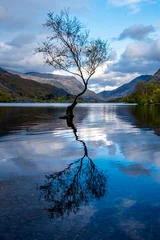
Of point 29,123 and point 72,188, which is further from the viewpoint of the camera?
point 29,123

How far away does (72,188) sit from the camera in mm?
9469

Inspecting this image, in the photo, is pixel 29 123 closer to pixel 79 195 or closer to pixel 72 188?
pixel 72 188

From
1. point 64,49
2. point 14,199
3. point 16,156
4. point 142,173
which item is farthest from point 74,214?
point 64,49

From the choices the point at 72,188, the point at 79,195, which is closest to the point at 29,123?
the point at 72,188

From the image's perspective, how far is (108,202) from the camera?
8.34m

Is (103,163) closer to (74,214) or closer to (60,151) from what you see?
(60,151)

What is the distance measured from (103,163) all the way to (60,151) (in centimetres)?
421

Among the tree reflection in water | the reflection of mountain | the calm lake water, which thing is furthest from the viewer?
the reflection of mountain

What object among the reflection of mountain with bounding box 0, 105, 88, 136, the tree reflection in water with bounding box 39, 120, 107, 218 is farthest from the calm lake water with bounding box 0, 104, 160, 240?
the reflection of mountain with bounding box 0, 105, 88, 136

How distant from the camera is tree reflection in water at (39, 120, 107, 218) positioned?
7.90m

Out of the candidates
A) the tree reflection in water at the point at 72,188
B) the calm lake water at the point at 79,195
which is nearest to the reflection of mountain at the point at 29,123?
the calm lake water at the point at 79,195

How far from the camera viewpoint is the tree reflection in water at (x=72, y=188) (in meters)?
7.90

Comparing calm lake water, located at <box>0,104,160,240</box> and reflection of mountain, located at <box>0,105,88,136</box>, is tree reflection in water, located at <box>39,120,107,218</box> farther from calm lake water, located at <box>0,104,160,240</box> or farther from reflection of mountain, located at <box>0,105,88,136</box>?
reflection of mountain, located at <box>0,105,88,136</box>

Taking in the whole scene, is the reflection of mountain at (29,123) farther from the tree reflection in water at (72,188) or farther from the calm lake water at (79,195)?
the tree reflection in water at (72,188)
